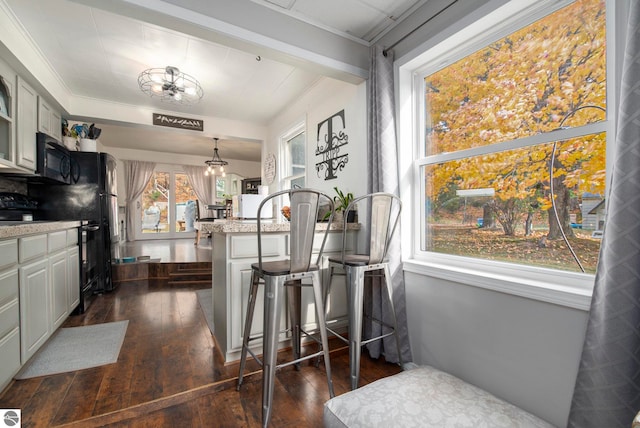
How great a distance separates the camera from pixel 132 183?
738cm

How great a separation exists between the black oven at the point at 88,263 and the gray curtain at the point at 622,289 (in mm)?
3864

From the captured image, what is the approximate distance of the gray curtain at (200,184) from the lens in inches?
321

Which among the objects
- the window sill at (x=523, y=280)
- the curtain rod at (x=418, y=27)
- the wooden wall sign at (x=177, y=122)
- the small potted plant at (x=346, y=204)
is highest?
the wooden wall sign at (x=177, y=122)

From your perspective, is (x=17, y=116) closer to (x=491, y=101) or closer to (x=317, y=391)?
(x=317, y=391)

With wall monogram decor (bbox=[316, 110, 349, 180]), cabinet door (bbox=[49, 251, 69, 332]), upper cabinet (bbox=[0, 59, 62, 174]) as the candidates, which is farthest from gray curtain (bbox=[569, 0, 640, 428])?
upper cabinet (bbox=[0, 59, 62, 174])

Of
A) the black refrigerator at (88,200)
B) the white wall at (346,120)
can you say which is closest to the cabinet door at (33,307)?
the black refrigerator at (88,200)

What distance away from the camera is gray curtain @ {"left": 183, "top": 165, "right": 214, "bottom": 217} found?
26.8 ft

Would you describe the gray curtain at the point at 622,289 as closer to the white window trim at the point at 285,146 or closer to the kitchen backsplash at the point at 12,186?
the white window trim at the point at 285,146

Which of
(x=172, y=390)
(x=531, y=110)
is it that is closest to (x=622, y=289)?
(x=531, y=110)

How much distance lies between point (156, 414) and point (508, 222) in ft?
7.15

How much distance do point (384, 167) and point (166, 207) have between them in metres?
7.58

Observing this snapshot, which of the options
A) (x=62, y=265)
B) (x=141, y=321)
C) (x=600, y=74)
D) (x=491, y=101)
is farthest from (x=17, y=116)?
(x=600, y=74)

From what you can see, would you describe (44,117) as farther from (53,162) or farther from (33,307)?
(33,307)

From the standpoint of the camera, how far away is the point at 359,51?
2.34 m
